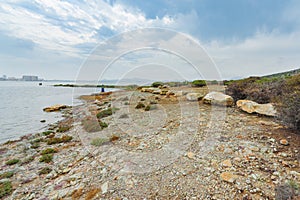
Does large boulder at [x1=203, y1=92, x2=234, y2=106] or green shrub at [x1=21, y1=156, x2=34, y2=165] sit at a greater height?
large boulder at [x1=203, y1=92, x2=234, y2=106]

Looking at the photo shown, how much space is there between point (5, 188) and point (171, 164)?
4161 millimetres

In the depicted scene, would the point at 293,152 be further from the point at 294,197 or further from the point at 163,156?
the point at 163,156

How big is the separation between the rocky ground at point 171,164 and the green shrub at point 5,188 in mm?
22

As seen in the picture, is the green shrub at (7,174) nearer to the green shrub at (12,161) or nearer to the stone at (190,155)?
the green shrub at (12,161)

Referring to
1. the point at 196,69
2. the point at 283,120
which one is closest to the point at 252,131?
the point at 283,120

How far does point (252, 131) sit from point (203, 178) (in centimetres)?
285

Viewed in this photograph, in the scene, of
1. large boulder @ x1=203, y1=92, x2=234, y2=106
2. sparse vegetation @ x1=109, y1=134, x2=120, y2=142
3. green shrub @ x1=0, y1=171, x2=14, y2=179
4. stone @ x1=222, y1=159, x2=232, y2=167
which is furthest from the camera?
large boulder @ x1=203, y1=92, x2=234, y2=106

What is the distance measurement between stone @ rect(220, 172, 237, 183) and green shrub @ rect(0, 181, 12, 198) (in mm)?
4927

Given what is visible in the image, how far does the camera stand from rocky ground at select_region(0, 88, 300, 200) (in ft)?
9.18

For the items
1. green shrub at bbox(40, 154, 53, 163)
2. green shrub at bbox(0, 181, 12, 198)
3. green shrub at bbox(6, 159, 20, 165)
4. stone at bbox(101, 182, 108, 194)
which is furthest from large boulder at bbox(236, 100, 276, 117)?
green shrub at bbox(6, 159, 20, 165)

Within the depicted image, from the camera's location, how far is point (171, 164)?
3.68 metres

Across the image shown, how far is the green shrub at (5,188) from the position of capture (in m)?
3.63

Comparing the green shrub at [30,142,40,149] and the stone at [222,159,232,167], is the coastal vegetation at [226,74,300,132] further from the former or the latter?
the green shrub at [30,142,40,149]

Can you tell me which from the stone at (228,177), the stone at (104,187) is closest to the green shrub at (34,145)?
the stone at (104,187)
